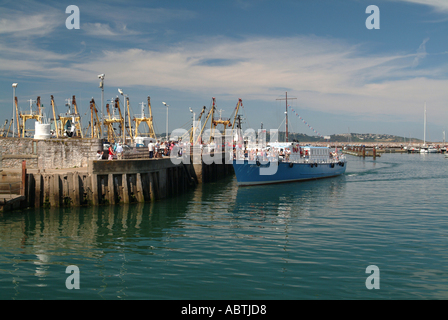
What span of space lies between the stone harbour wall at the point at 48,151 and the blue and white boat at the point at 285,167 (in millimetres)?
15220

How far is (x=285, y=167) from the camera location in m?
39.7

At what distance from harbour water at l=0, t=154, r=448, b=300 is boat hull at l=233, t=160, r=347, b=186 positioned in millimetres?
11341

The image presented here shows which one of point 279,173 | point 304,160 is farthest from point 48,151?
point 304,160

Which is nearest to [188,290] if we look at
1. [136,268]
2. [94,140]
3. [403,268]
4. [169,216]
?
[136,268]

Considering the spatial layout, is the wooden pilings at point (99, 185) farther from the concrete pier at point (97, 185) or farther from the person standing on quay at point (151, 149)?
the person standing on quay at point (151, 149)

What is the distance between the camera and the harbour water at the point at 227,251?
35.0ft

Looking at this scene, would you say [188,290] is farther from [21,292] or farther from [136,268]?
[21,292]

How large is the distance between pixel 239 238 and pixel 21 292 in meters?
9.04

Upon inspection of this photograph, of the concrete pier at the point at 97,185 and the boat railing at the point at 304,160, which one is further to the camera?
the boat railing at the point at 304,160

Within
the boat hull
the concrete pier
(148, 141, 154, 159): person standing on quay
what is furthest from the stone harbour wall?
the boat hull

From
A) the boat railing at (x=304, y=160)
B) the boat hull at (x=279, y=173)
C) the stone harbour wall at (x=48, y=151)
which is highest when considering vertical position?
the stone harbour wall at (x=48, y=151)

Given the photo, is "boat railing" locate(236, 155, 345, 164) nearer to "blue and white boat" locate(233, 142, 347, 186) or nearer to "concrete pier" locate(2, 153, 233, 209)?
"blue and white boat" locate(233, 142, 347, 186)

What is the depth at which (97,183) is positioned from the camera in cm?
2378

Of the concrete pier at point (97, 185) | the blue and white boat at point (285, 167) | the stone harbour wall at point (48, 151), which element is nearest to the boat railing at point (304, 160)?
the blue and white boat at point (285, 167)
